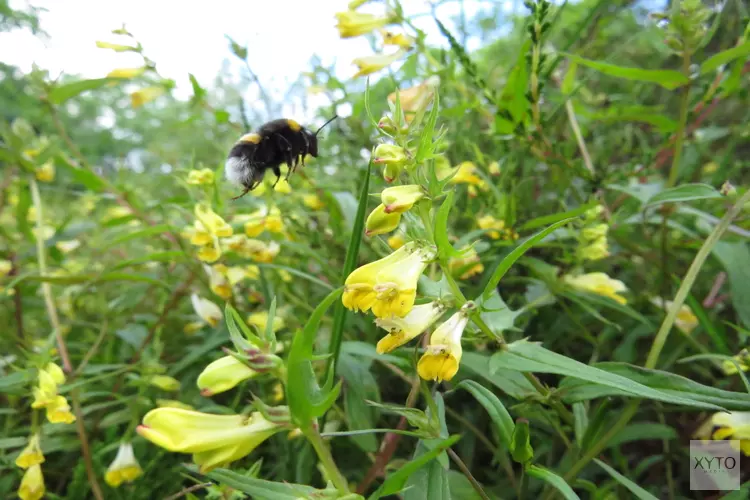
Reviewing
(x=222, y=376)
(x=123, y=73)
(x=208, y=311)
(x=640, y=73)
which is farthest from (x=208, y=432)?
(x=123, y=73)

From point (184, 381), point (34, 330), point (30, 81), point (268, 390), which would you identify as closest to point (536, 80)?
point (268, 390)

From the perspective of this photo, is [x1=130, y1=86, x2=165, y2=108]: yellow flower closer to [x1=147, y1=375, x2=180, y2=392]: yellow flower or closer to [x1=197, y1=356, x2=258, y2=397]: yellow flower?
[x1=147, y1=375, x2=180, y2=392]: yellow flower

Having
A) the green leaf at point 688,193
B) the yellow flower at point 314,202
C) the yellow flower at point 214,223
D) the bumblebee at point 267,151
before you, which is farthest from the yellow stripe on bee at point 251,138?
the green leaf at point 688,193

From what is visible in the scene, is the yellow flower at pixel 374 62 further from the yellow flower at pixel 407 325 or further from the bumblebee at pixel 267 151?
the yellow flower at pixel 407 325

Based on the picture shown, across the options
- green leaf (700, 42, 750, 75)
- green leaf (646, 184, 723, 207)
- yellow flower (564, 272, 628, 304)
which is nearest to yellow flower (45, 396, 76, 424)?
yellow flower (564, 272, 628, 304)

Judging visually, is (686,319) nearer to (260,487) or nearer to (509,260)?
(509,260)
